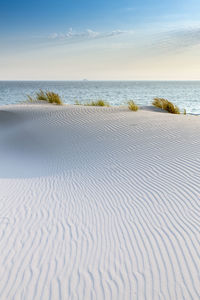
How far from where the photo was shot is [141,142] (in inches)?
254

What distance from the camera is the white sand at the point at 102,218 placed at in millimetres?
2270

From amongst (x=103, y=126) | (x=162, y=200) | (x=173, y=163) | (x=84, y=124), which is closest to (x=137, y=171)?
(x=173, y=163)

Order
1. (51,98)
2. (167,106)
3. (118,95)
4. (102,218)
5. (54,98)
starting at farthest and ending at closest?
(118,95), (51,98), (54,98), (167,106), (102,218)

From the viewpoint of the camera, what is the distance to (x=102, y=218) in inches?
129

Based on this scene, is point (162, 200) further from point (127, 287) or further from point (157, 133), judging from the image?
point (157, 133)

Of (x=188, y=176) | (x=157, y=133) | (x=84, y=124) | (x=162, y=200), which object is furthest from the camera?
(x=84, y=124)

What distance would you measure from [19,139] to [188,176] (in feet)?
17.1

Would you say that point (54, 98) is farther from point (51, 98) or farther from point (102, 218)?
point (102, 218)

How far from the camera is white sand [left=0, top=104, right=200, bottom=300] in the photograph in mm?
2270

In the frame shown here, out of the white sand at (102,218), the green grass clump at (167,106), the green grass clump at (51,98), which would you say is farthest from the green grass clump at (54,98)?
the white sand at (102,218)

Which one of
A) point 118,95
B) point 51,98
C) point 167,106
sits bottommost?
point 118,95

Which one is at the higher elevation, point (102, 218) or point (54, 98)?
point (54, 98)

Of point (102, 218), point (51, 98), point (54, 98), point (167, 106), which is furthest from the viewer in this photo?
→ point (51, 98)

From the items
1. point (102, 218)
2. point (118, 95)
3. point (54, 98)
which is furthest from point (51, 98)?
point (118, 95)
